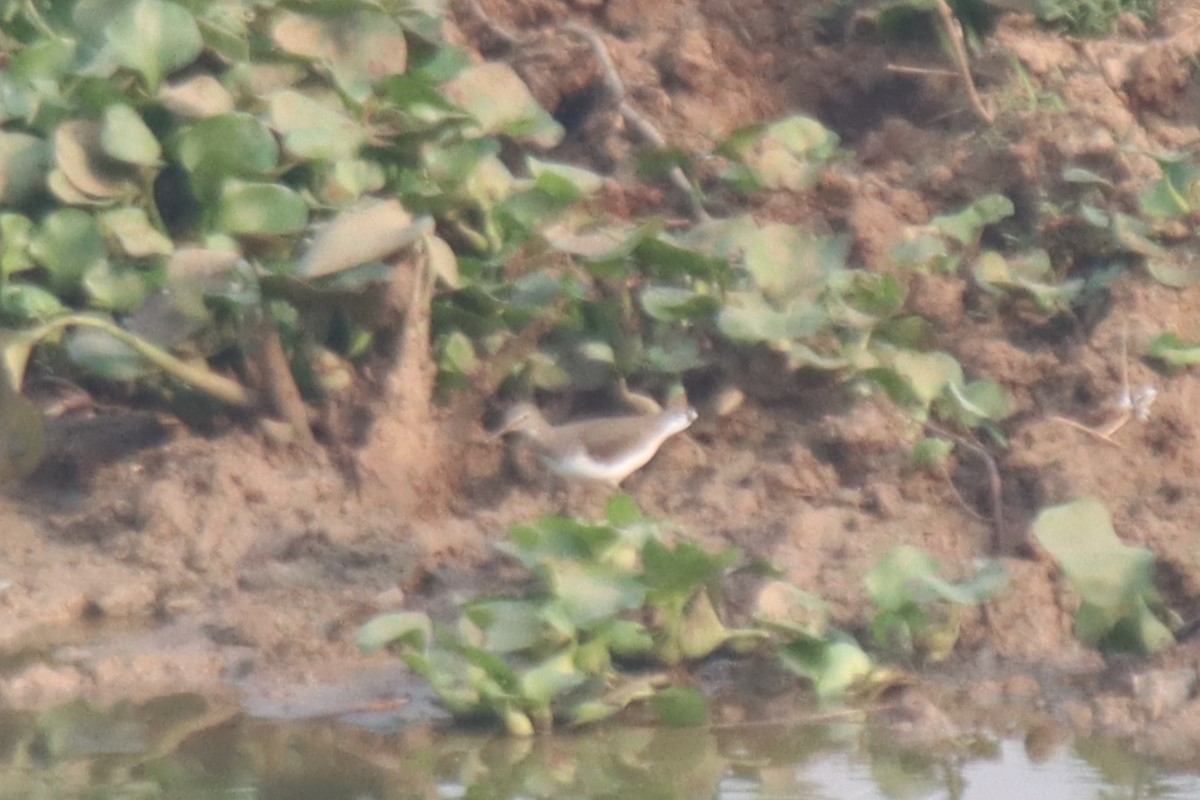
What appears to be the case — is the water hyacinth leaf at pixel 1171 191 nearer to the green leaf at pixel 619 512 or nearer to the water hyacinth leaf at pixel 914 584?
the water hyacinth leaf at pixel 914 584

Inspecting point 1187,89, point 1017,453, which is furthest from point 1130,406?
point 1187,89

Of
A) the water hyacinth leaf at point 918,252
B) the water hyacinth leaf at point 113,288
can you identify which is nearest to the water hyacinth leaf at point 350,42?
the water hyacinth leaf at point 113,288

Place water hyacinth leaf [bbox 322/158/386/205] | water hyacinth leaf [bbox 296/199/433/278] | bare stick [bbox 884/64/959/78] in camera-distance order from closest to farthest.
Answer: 1. water hyacinth leaf [bbox 296/199/433/278]
2. water hyacinth leaf [bbox 322/158/386/205]
3. bare stick [bbox 884/64/959/78]

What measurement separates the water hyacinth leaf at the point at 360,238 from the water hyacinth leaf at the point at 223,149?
0.85 ft

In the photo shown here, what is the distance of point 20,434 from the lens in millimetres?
4875

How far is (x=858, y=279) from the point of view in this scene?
5.28 m

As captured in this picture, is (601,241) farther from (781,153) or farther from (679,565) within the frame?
(679,565)

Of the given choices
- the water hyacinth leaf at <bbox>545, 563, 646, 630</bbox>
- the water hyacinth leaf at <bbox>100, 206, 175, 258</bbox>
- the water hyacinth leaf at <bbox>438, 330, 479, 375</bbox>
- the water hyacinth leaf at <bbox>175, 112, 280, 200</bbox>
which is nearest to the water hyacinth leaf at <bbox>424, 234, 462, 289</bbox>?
the water hyacinth leaf at <bbox>438, 330, 479, 375</bbox>

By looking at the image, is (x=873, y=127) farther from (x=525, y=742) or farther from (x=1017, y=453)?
(x=525, y=742)

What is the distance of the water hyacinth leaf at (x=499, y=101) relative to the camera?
214 inches

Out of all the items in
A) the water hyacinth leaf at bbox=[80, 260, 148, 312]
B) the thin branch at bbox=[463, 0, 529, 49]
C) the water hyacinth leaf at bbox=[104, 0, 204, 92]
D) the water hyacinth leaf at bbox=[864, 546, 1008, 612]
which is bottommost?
the thin branch at bbox=[463, 0, 529, 49]

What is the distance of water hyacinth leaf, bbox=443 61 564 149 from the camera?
5.45 meters

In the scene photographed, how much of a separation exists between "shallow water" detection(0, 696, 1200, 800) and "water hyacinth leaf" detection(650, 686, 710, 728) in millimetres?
36

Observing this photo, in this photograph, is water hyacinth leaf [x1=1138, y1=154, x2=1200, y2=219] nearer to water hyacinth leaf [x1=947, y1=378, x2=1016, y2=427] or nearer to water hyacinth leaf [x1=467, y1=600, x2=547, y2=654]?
water hyacinth leaf [x1=947, y1=378, x2=1016, y2=427]
